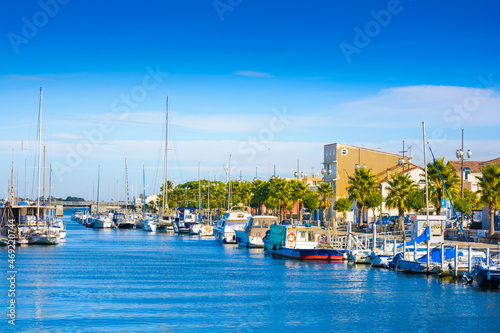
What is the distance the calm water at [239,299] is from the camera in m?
32.1

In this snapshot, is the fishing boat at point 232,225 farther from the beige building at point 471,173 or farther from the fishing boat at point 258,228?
the beige building at point 471,173

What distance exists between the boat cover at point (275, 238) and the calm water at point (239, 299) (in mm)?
6214

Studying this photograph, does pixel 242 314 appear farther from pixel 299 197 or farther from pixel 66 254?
pixel 299 197

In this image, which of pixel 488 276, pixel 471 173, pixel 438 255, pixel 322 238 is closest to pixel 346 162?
pixel 471 173

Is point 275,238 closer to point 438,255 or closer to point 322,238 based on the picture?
point 322,238

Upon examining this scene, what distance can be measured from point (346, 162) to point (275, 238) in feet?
207

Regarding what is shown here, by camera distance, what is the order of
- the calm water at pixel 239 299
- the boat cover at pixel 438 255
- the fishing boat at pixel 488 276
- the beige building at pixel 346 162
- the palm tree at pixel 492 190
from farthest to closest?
A: 1. the beige building at pixel 346 162
2. the palm tree at pixel 492 190
3. the boat cover at pixel 438 255
4. the fishing boat at pixel 488 276
5. the calm water at pixel 239 299

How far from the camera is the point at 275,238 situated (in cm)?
6919

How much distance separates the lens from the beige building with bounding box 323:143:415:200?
421ft

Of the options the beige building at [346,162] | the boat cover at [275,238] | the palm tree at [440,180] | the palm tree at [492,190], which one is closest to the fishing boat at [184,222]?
the beige building at [346,162]

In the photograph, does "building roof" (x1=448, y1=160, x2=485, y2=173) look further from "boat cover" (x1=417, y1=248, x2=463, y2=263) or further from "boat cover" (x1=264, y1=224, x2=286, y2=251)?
"boat cover" (x1=417, y1=248, x2=463, y2=263)

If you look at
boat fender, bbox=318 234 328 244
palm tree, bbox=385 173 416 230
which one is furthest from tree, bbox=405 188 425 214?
boat fender, bbox=318 234 328 244

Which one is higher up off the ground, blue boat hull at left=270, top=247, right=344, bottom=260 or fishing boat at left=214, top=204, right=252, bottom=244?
fishing boat at left=214, top=204, right=252, bottom=244

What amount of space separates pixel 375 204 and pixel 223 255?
3125 centimetres
